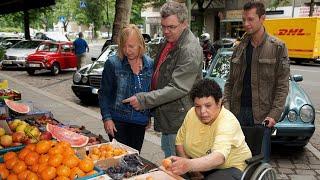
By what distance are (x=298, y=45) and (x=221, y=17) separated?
62.9 ft

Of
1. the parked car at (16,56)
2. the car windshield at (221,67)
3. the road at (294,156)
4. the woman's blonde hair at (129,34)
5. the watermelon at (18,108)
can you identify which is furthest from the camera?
the parked car at (16,56)

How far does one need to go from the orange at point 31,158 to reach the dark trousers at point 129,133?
2.83 ft

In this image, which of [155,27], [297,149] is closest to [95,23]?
[155,27]

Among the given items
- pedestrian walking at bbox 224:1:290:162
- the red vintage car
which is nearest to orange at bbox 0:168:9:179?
pedestrian walking at bbox 224:1:290:162

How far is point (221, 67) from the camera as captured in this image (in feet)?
24.4

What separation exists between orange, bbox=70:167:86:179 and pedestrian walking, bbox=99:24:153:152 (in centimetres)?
81

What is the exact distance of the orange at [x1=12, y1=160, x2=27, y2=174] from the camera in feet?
10.1

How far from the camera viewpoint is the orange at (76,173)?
2.97 meters

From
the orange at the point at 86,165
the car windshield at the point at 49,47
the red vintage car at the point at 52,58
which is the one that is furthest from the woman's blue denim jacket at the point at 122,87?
the car windshield at the point at 49,47

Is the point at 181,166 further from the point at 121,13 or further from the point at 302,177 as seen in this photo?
the point at 121,13

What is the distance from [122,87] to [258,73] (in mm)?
1314

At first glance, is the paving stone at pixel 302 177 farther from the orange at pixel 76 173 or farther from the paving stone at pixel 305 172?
the orange at pixel 76 173

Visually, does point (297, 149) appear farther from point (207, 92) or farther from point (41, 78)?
point (41, 78)

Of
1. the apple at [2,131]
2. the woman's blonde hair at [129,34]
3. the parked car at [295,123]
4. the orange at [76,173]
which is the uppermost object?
the woman's blonde hair at [129,34]
